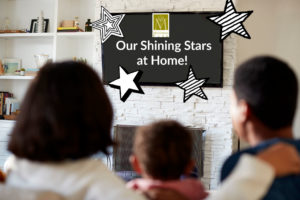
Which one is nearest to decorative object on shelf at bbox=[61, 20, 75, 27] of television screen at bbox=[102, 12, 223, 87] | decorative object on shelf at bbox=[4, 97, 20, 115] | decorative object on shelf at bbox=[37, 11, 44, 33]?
decorative object on shelf at bbox=[37, 11, 44, 33]

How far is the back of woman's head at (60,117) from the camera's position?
882 millimetres

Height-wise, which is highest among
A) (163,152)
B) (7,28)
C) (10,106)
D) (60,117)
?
(7,28)

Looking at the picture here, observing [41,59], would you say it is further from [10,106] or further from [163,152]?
[163,152]

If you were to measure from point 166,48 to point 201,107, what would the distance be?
74 centimetres

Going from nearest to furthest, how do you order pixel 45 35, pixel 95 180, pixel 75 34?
1. pixel 95 180
2. pixel 75 34
3. pixel 45 35

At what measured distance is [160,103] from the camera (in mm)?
3863

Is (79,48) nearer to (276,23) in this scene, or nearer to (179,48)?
(179,48)

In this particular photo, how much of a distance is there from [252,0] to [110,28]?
167 centimetres

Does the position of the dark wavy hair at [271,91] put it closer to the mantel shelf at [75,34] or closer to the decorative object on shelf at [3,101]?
the mantel shelf at [75,34]

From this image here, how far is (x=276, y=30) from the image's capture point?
4.03m

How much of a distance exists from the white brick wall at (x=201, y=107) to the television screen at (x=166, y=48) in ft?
0.35

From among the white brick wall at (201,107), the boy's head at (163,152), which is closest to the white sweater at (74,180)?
the boy's head at (163,152)

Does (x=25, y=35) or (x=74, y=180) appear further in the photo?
(x=25, y=35)

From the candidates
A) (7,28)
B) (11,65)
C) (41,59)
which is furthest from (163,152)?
(7,28)
